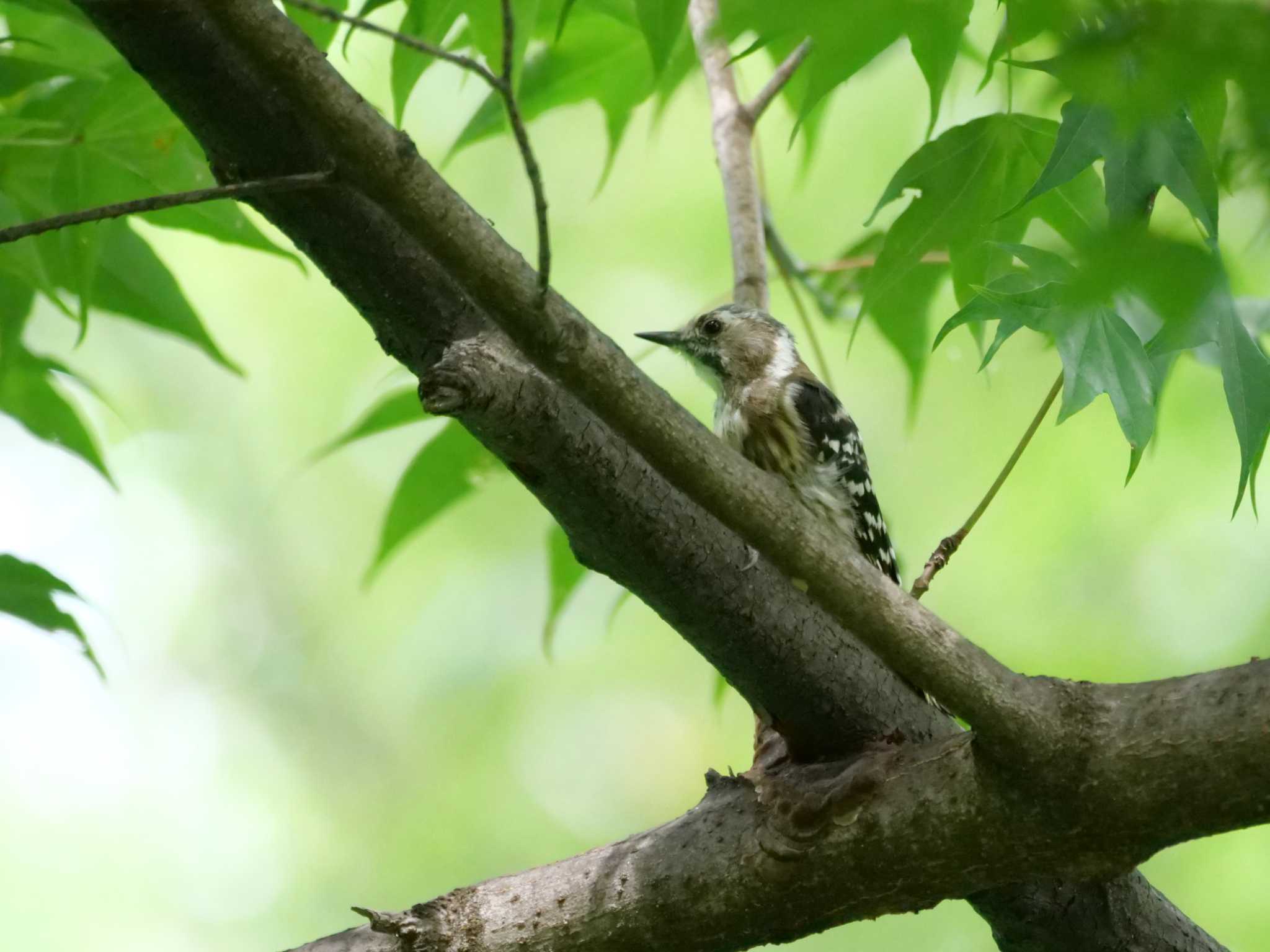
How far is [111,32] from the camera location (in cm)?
162

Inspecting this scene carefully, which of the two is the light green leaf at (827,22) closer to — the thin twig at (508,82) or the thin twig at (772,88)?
the thin twig at (508,82)

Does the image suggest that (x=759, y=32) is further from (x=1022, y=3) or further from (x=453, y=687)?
(x=453, y=687)

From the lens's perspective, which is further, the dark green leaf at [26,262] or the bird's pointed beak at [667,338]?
the bird's pointed beak at [667,338]

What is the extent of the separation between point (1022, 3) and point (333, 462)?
864 cm

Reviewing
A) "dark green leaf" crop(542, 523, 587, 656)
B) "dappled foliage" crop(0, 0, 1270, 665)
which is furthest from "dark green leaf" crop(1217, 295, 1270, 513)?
"dark green leaf" crop(542, 523, 587, 656)

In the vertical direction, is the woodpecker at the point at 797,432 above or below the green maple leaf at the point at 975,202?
above

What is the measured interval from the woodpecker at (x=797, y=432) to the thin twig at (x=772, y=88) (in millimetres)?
592

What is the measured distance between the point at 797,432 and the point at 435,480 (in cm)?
115

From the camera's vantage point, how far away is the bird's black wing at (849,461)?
3.64 meters

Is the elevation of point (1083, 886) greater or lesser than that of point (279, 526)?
lesser

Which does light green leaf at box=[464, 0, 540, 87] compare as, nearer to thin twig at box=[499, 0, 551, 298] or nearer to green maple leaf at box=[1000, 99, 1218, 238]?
thin twig at box=[499, 0, 551, 298]

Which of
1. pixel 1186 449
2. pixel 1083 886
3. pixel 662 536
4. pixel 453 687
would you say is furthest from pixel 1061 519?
pixel 662 536

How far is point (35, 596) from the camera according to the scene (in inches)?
99.0

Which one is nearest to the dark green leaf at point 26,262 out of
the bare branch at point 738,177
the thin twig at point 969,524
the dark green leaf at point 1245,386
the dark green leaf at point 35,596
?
the dark green leaf at point 35,596
